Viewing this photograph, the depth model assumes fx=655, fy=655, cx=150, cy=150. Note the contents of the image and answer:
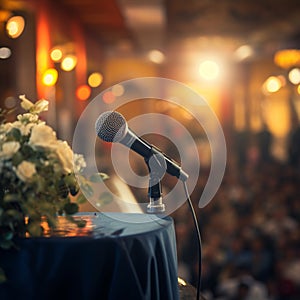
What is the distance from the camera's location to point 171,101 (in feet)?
49.4

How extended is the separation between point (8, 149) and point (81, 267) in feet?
1.13

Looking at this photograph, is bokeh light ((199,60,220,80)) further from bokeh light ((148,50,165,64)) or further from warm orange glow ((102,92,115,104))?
warm orange glow ((102,92,115,104))

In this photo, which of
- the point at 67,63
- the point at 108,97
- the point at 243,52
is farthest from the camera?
the point at 243,52

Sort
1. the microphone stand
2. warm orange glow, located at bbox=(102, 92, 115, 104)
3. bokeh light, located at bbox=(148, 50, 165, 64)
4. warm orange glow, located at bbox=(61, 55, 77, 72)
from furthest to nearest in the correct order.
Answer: bokeh light, located at bbox=(148, 50, 165, 64), warm orange glow, located at bbox=(102, 92, 115, 104), warm orange glow, located at bbox=(61, 55, 77, 72), the microphone stand

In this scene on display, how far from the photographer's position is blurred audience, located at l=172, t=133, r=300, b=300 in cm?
696

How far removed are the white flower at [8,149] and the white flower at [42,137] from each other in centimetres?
4

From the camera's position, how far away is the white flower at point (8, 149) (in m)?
1.55

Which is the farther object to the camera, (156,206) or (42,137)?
(156,206)

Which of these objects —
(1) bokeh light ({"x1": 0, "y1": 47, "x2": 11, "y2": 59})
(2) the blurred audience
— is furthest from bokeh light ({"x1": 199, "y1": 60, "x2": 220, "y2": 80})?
(1) bokeh light ({"x1": 0, "y1": 47, "x2": 11, "y2": 59})

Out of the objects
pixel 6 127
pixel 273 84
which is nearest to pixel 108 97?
pixel 273 84

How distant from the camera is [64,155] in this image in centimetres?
161

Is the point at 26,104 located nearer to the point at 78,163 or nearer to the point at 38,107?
the point at 38,107

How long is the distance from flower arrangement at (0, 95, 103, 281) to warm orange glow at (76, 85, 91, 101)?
7.50 m

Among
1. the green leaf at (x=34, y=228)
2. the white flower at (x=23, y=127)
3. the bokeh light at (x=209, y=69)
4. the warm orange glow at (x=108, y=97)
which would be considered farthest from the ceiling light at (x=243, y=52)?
the green leaf at (x=34, y=228)
